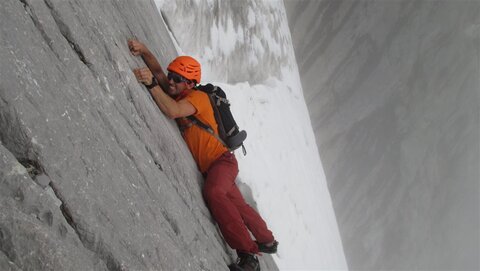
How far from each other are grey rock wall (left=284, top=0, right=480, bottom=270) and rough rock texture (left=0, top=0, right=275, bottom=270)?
973 centimetres

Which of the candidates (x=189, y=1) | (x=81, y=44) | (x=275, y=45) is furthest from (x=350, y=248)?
(x=81, y=44)

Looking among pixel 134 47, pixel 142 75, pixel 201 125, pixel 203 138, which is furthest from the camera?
pixel 203 138

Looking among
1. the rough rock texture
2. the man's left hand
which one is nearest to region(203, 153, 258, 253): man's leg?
the rough rock texture

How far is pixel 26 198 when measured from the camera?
1.70 metres

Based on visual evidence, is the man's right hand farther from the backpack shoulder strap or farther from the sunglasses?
the backpack shoulder strap

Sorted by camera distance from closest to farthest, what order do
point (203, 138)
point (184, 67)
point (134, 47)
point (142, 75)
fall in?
point (142, 75), point (134, 47), point (184, 67), point (203, 138)

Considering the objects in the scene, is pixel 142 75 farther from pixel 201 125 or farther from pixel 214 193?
pixel 214 193

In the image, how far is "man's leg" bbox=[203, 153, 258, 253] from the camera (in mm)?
3625

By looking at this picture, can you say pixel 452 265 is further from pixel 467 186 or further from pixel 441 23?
pixel 441 23

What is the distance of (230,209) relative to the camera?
3654 mm

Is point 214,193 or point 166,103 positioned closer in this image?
point 166,103

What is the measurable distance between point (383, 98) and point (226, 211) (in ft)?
33.2

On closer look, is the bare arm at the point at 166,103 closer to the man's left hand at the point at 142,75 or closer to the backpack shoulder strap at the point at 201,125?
the man's left hand at the point at 142,75

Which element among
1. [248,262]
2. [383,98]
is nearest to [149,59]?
[248,262]
